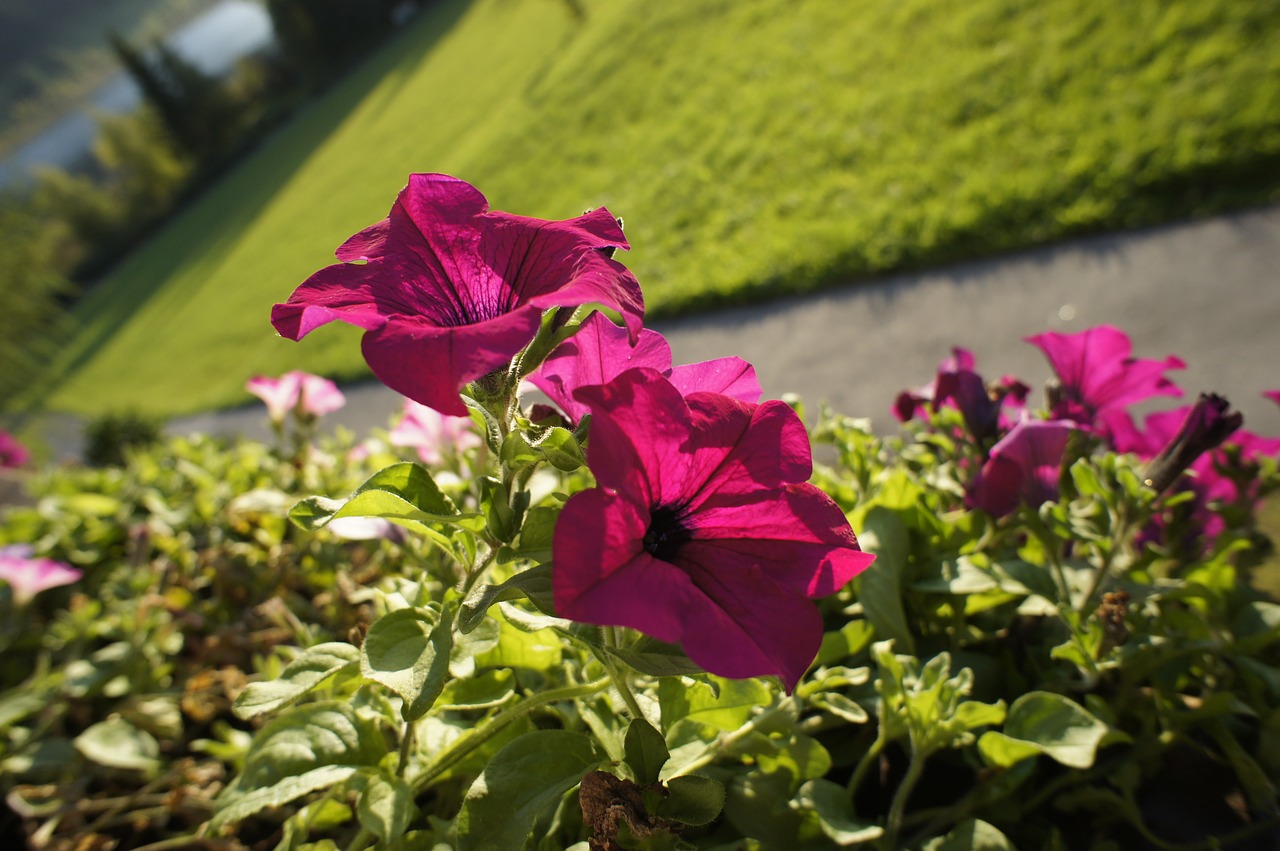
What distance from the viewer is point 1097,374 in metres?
1.24

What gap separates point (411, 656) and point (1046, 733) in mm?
753

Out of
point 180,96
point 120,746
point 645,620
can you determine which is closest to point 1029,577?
point 645,620

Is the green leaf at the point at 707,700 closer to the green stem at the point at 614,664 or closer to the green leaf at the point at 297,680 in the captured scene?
the green stem at the point at 614,664

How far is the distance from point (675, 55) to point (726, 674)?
34.0ft

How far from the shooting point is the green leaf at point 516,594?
64 centimetres

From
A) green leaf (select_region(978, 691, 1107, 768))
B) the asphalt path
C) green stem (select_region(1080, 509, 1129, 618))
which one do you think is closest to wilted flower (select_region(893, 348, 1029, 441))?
green stem (select_region(1080, 509, 1129, 618))

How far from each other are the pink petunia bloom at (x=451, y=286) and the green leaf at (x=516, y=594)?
16cm

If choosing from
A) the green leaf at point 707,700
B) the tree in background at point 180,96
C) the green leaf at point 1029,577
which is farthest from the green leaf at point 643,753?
the tree in background at point 180,96

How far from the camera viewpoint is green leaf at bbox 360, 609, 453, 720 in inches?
26.3

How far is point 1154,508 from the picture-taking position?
40.8 inches

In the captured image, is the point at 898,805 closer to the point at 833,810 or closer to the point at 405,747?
the point at 833,810

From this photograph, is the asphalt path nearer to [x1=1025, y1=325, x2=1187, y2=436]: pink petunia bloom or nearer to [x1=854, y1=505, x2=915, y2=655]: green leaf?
[x1=1025, y1=325, x2=1187, y2=436]: pink petunia bloom

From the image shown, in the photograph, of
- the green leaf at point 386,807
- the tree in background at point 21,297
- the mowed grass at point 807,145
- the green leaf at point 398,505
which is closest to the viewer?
the green leaf at point 398,505

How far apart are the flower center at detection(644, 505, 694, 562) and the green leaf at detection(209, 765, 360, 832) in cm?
45
